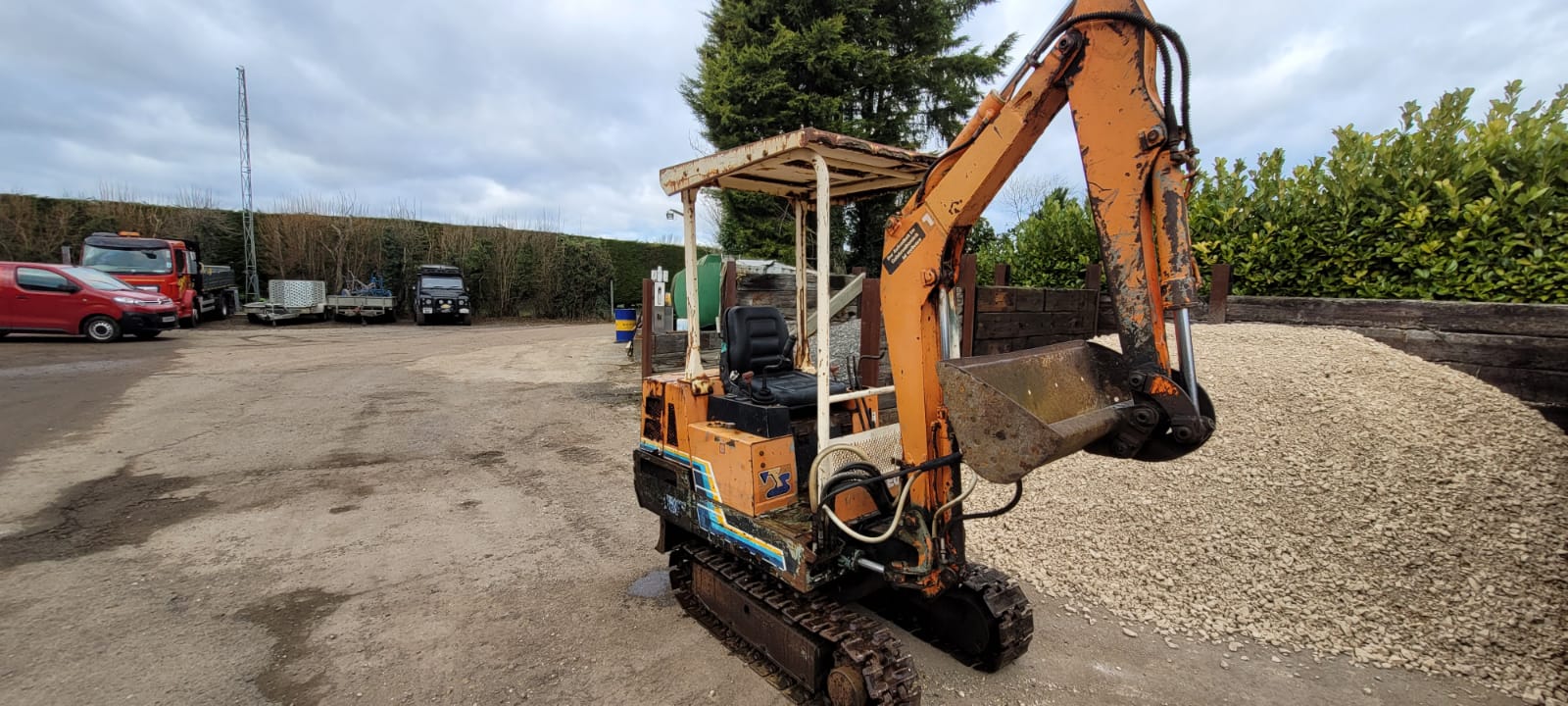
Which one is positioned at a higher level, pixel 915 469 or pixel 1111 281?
pixel 1111 281

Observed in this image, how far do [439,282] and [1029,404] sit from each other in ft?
72.6

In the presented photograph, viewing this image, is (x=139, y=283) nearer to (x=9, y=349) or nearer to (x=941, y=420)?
(x=9, y=349)

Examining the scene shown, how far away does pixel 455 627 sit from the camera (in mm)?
3402

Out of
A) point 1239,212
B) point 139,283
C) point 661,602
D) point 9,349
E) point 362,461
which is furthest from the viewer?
point 139,283

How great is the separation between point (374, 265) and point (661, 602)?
23.0m

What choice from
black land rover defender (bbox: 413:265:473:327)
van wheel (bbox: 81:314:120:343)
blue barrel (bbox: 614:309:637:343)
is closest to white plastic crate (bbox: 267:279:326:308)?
black land rover defender (bbox: 413:265:473:327)

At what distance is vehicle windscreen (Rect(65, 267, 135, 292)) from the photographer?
42.3 ft


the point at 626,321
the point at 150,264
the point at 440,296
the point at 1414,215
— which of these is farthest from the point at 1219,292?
the point at 150,264

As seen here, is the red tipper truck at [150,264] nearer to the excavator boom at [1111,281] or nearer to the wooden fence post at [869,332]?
the wooden fence post at [869,332]

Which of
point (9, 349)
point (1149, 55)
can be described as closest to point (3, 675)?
point (1149, 55)

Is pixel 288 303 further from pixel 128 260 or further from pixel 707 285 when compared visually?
pixel 707 285

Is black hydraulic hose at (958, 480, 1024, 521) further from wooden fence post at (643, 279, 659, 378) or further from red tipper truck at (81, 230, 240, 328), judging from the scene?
red tipper truck at (81, 230, 240, 328)

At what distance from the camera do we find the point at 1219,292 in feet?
22.4

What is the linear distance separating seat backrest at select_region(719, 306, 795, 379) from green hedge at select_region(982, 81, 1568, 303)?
596cm
